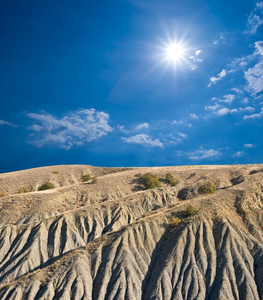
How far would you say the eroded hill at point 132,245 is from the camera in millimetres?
41656

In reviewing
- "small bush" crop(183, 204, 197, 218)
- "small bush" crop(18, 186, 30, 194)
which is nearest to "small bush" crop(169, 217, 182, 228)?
"small bush" crop(183, 204, 197, 218)

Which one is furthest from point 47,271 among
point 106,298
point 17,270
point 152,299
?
point 152,299

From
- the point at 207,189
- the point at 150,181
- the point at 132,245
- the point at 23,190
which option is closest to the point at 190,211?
the point at 207,189

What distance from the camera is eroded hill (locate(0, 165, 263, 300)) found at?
137ft

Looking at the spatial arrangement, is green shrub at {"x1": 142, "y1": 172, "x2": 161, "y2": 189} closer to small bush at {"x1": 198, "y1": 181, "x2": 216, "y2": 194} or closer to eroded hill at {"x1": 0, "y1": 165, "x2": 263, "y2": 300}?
eroded hill at {"x1": 0, "y1": 165, "x2": 263, "y2": 300}

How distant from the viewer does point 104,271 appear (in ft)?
148

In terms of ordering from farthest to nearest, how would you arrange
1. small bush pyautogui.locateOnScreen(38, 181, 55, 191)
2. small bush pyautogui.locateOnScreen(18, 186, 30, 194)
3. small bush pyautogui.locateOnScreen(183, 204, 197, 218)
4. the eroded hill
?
small bush pyautogui.locateOnScreen(38, 181, 55, 191) < small bush pyautogui.locateOnScreen(18, 186, 30, 194) < small bush pyautogui.locateOnScreen(183, 204, 197, 218) < the eroded hill

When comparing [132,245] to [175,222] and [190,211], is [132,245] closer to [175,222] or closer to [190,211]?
[175,222]

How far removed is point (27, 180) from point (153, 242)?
54212mm

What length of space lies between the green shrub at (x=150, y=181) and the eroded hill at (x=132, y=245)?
5113mm

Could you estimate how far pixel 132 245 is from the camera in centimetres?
4956

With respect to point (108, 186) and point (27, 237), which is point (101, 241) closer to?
point (27, 237)

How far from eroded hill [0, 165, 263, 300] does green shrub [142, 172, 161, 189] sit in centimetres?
511

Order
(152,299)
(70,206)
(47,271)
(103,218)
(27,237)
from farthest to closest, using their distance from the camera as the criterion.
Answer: (70,206), (103,218), (27,237), (47,271), (152,299)
